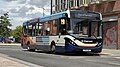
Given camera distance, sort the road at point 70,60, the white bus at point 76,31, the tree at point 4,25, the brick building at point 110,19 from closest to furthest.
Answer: the road at point 70,60, the white bus at point 76,31, the brick building at point 110,19, the tree at point 4,25

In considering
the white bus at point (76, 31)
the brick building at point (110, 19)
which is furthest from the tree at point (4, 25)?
the white bus at point (76, 31)

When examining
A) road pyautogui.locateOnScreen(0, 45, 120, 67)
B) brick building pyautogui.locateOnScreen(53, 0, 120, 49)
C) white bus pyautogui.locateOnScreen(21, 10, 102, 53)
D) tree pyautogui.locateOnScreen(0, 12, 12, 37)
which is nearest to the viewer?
road pyautogui.locateOnScreen(0, 45, 120, 67)

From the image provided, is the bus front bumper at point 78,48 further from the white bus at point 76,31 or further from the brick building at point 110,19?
the brick building at point 110,19

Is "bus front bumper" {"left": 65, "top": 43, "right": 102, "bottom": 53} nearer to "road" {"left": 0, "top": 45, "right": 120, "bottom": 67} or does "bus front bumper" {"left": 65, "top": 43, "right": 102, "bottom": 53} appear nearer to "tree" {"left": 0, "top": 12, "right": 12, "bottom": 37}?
"road" {"left": 0, "top": 45, "right": 120, "bottom": 67}

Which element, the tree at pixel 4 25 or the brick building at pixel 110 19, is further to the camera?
the tree at pixel 4 25

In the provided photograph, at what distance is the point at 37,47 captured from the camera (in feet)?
99.6

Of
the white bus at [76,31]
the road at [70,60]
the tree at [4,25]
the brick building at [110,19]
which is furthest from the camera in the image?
the tree at [4,25]

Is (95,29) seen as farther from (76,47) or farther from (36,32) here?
(36,32)

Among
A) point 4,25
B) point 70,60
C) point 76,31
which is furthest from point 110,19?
point 4,25

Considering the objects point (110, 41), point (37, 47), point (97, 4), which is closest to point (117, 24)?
point (110, 41)

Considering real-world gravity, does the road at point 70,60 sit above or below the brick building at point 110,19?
below

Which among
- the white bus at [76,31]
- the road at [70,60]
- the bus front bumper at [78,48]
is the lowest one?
the road at [70,60]

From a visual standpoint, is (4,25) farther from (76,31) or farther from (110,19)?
(76,31)

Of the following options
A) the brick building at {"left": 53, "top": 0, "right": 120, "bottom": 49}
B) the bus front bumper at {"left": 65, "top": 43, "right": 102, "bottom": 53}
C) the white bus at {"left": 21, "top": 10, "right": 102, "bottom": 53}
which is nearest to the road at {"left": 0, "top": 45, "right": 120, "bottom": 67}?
the bus front bumper at {"left": 65, "top": 43, "right": 102, "bottom": 53}
